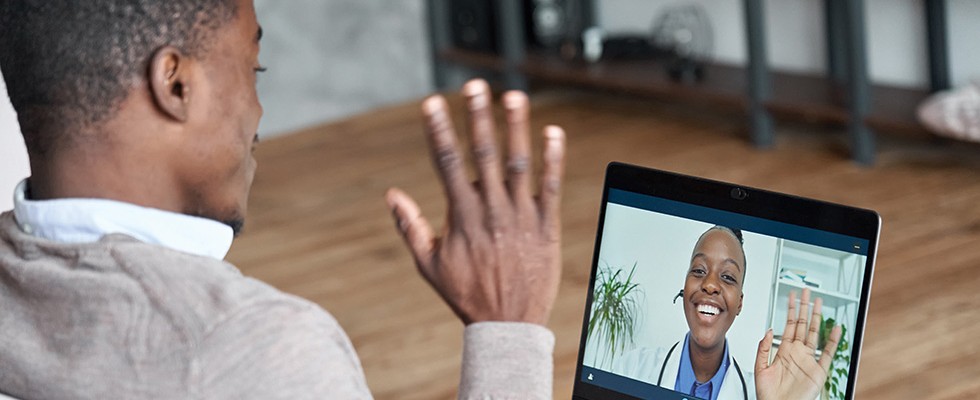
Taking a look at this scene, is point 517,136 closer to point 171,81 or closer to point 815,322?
point 171,81

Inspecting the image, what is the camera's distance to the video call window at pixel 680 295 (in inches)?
44.4

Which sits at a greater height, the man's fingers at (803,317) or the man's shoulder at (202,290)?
the man's shoulder at (202,290)

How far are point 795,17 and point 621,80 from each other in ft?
2.16

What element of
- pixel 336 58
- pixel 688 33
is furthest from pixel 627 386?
pixel 336 58

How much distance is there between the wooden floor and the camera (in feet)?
9.18

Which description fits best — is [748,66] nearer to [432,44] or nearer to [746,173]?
[746,173]

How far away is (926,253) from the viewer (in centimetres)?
323

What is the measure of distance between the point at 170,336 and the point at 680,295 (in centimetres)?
50

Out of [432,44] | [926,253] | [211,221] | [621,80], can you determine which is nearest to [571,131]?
[621,80]

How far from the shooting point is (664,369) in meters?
1.21

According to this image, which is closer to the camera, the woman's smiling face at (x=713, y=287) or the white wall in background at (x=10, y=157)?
the woman's smiling face at (x=713, y=287)

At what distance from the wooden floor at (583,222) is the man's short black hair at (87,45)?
5.72ft

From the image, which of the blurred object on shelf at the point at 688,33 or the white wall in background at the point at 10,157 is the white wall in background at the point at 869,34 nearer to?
the blurred object on shelf at the point at 688,33

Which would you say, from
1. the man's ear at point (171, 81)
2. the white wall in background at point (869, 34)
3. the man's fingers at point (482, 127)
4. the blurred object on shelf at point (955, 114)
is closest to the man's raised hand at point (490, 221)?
the man's fingers at point (482, 127)
